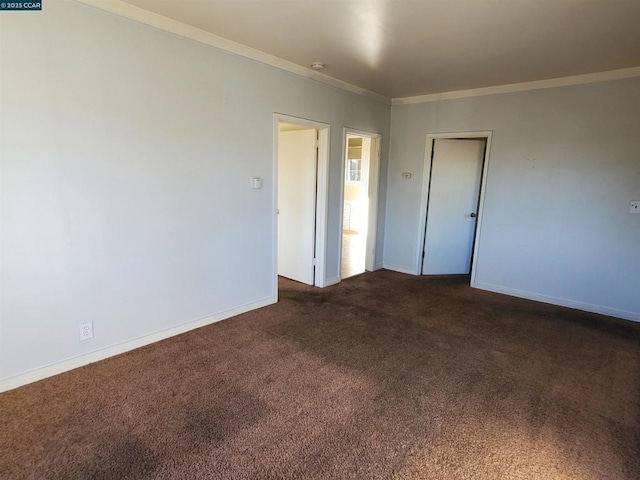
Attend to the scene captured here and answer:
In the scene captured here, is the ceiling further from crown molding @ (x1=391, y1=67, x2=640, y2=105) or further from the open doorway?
the open doorway

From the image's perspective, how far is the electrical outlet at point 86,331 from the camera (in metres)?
2.57

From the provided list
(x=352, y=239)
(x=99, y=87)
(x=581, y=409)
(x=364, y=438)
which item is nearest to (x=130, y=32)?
(x=99, y=87)

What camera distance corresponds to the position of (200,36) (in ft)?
9.42

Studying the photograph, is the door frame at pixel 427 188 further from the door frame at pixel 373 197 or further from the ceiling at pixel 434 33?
the ceiling at pixel 434 33

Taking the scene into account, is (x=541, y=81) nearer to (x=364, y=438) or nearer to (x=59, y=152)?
(x=364, y=438)

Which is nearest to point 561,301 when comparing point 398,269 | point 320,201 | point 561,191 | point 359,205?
point 561,191

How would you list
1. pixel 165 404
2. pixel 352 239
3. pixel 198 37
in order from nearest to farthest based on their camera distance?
pixel 165 404 → pixel 198 37 → pixel 352 239

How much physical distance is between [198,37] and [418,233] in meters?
3.74

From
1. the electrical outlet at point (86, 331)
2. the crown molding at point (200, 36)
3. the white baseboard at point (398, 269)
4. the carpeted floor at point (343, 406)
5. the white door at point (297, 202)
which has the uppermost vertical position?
the crown molding at point (200, 36)

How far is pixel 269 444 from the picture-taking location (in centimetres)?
190

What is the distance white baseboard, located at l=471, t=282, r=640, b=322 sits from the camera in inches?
149

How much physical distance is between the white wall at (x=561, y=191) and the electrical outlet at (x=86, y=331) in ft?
14.3

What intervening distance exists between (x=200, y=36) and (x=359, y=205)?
605 centimetres

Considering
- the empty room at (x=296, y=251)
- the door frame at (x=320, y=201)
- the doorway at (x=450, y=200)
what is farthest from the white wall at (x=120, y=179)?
the doorway at (x=450, y=200)
